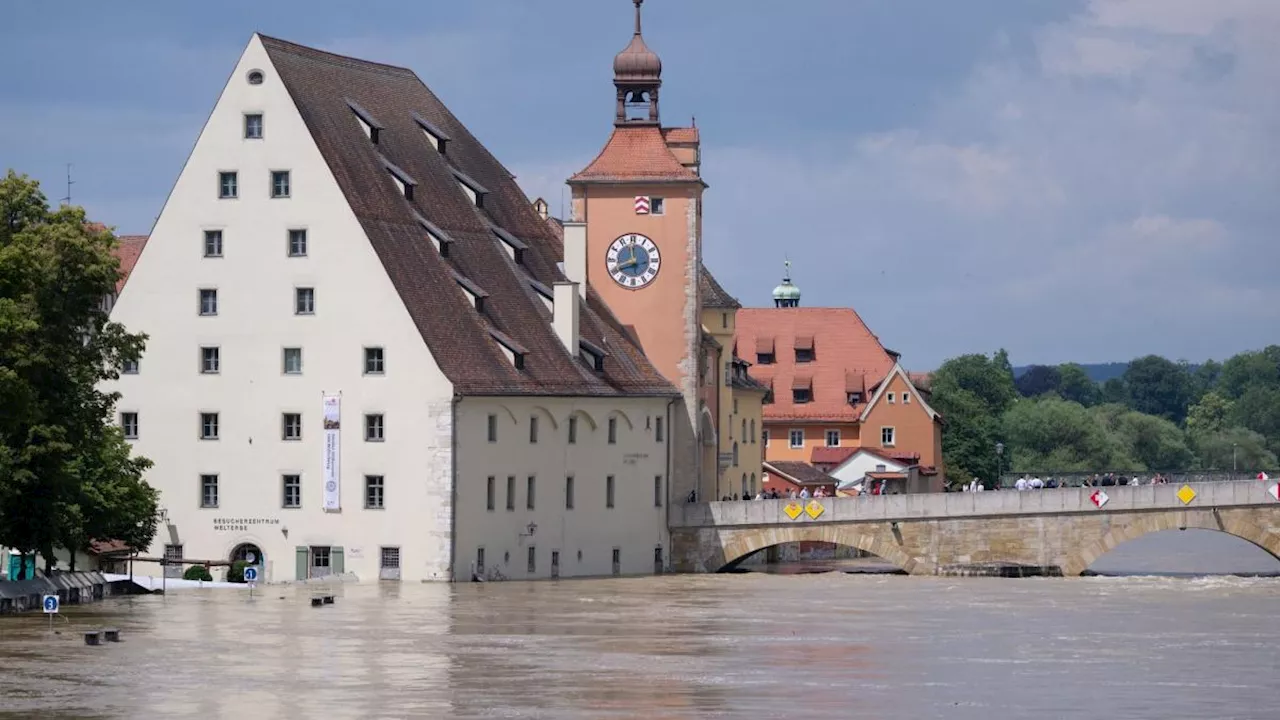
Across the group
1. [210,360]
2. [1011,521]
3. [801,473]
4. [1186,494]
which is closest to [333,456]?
[210,360]

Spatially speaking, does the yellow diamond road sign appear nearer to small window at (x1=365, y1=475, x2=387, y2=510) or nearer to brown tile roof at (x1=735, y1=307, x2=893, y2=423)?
small window at (x1=365, y1=475, x2=387, y2=510)

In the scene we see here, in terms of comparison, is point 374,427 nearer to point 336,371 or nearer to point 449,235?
point 336,371

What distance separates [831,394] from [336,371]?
4371 centimetres

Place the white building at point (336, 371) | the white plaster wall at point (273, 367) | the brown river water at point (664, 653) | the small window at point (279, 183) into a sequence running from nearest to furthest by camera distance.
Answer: the brown river water at point (664, 653) → the white plaster wall at point (273, 367) → the white building at point (336, 371) → the small window at point (279, 183)

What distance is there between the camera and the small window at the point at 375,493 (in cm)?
7825

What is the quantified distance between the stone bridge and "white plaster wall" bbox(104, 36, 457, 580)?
13.2 metres

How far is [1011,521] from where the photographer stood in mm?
83500

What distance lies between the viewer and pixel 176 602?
6869 centimetres

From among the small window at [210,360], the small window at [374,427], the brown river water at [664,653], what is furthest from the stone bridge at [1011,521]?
the small window at [210,360]

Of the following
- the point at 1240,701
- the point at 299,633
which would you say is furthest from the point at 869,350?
the point at 1240,701

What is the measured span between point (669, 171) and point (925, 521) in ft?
45.7

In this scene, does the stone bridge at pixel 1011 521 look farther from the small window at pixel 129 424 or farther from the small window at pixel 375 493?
the small window at pixel 129 424

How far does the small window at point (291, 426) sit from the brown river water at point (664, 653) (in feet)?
18.1

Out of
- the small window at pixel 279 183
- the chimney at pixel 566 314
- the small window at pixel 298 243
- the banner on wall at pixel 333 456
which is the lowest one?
the banner on wall at pixel 333 456
